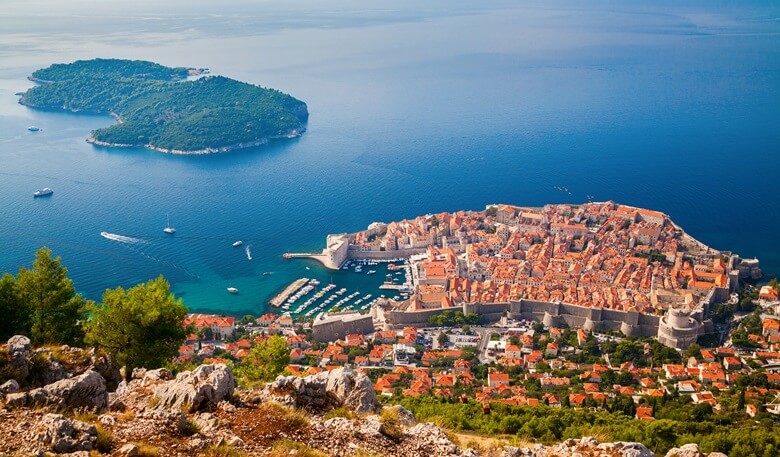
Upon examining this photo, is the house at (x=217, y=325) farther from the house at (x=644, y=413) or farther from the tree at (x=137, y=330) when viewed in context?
the tree at (x=137, y=330)

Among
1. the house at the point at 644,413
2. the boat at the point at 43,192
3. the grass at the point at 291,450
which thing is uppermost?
the grass at the point at 291,450

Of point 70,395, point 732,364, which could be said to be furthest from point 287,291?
point 70,395

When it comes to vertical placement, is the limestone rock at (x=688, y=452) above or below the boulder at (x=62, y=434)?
below

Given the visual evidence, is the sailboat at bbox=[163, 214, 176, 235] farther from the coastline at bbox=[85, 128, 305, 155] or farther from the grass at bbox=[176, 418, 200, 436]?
the grass at bbox=[176, 418, 200, 436]

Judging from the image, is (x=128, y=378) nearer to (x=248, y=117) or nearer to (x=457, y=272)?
(x=457, y=272)

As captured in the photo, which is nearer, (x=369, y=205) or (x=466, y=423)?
(x=466, y=423)

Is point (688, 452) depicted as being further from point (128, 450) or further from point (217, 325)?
point (217, 325)

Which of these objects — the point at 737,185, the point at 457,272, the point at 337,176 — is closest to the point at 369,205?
the point at 337,176

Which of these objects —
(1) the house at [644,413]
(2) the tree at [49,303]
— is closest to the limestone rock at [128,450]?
(2) the tree at [49,303]
